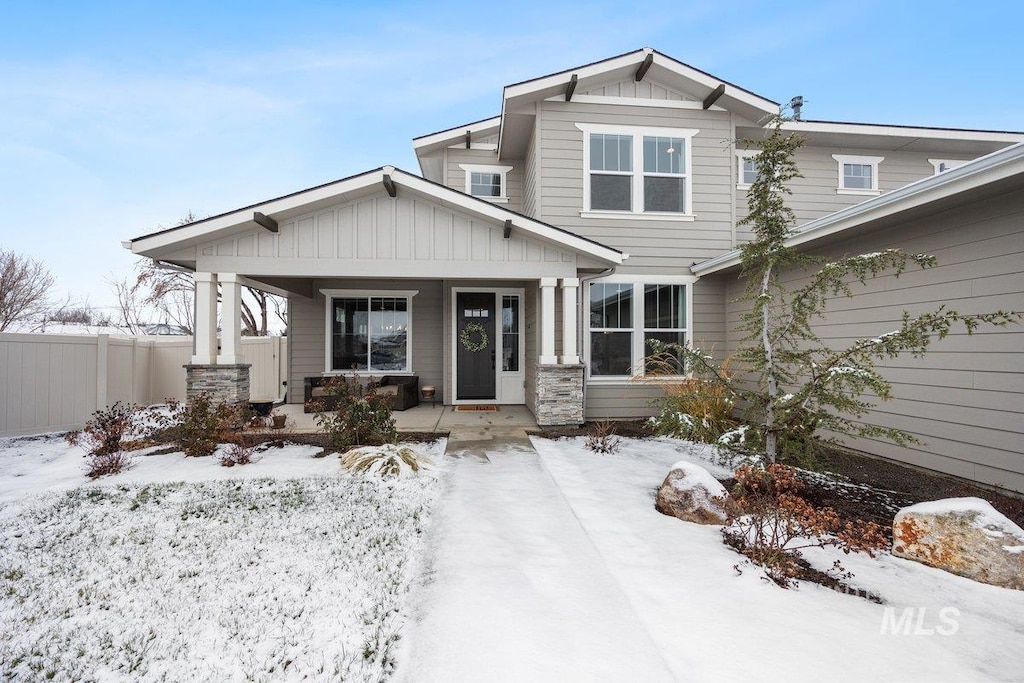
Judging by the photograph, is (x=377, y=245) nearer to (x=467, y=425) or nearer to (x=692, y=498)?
(x=467, y=425)

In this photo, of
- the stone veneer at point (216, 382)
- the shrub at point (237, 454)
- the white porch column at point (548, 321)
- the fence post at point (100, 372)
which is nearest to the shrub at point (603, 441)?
the white porch column at point (548, 321)

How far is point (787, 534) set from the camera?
285 centimetres

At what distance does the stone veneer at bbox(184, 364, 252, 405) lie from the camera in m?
6.26

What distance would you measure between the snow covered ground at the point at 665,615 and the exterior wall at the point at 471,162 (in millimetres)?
7722

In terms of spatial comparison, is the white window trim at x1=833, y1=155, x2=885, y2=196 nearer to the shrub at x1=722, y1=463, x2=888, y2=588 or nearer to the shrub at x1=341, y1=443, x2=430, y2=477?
the shrub at x1=722, y1=463, x2=888, y2=588

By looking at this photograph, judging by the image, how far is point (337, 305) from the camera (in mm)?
9398

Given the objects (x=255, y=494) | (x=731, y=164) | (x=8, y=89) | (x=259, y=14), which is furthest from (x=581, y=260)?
(x=8, y=89)

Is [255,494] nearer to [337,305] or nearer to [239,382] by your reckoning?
[239,382]

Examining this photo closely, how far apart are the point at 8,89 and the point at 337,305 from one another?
9.75m

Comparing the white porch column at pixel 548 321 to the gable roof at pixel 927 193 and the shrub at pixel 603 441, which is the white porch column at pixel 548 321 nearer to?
the shrub at pixel 603 441

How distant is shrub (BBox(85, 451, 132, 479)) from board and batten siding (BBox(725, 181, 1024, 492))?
355 inches

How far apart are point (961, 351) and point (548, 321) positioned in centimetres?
481

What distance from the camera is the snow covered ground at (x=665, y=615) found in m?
1.98

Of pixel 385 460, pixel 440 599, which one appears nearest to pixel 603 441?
pixel 385 460
